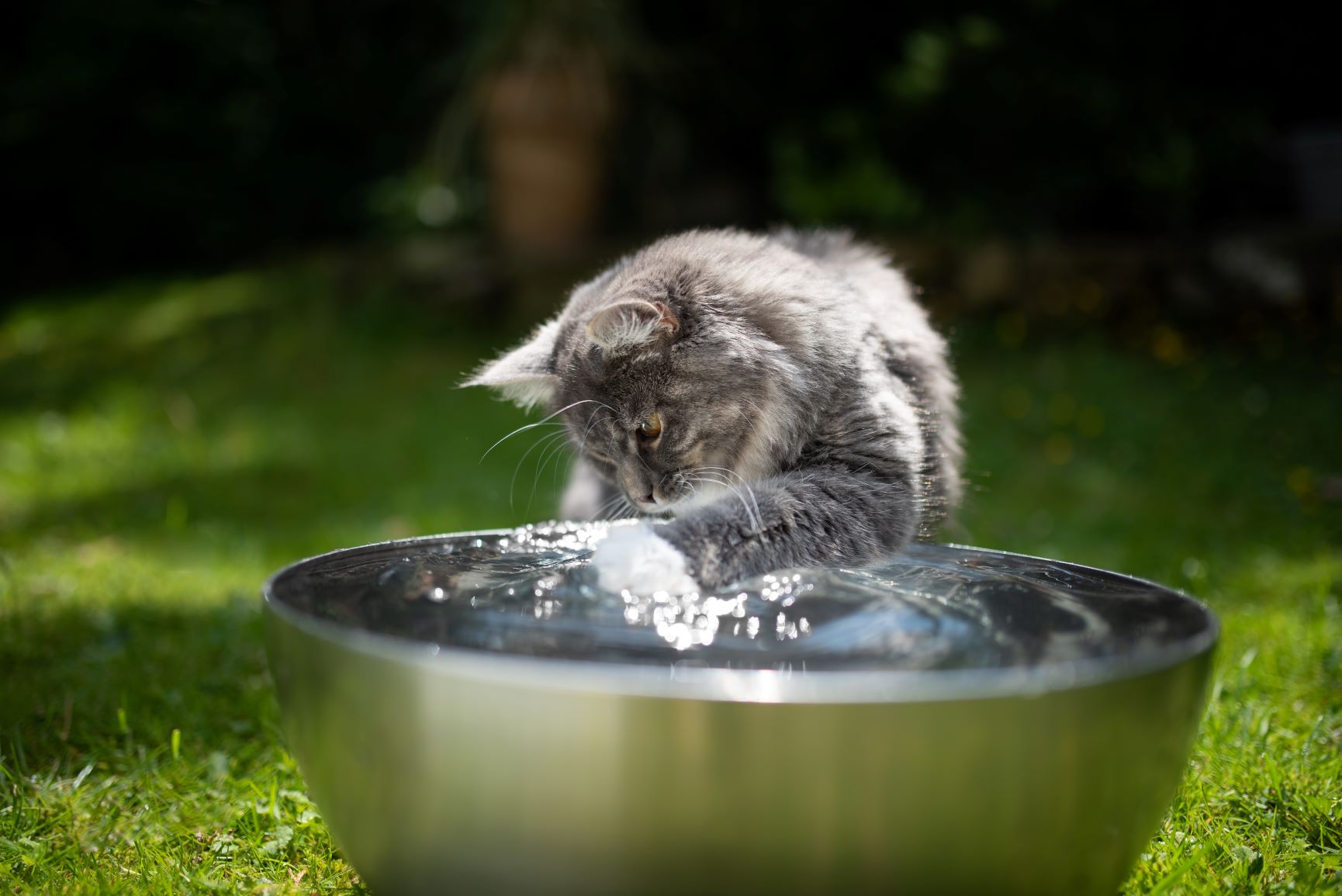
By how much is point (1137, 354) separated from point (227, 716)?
462 centimetres

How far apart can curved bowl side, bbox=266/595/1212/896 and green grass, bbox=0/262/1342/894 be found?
0.42 meters

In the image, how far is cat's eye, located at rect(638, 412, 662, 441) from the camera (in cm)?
203

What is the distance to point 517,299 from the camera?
6113 mm

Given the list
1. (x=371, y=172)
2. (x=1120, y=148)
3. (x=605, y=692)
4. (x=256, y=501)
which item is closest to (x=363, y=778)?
(x=605, y=692)

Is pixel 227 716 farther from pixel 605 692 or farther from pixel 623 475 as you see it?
pixel 605 692

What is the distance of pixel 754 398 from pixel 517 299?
4313 millimetres

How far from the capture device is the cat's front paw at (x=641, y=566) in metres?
1.42

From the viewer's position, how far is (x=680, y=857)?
3.32 ft

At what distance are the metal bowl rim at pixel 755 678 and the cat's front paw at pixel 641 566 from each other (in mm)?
293

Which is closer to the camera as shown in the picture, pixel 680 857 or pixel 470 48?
pixel 680 857

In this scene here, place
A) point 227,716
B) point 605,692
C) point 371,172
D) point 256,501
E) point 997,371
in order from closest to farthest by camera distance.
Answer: point 605,692 < point 227,716 < point 256,501 < point 997,371 < point 371,172

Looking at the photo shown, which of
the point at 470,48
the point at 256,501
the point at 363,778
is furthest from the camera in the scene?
the point at 470,48

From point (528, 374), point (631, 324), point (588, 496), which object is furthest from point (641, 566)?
point (588, 496)

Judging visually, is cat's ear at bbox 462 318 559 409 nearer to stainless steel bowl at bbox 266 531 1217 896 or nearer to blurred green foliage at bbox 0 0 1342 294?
stainless steel bowl at bbox 266 531 1217 896
